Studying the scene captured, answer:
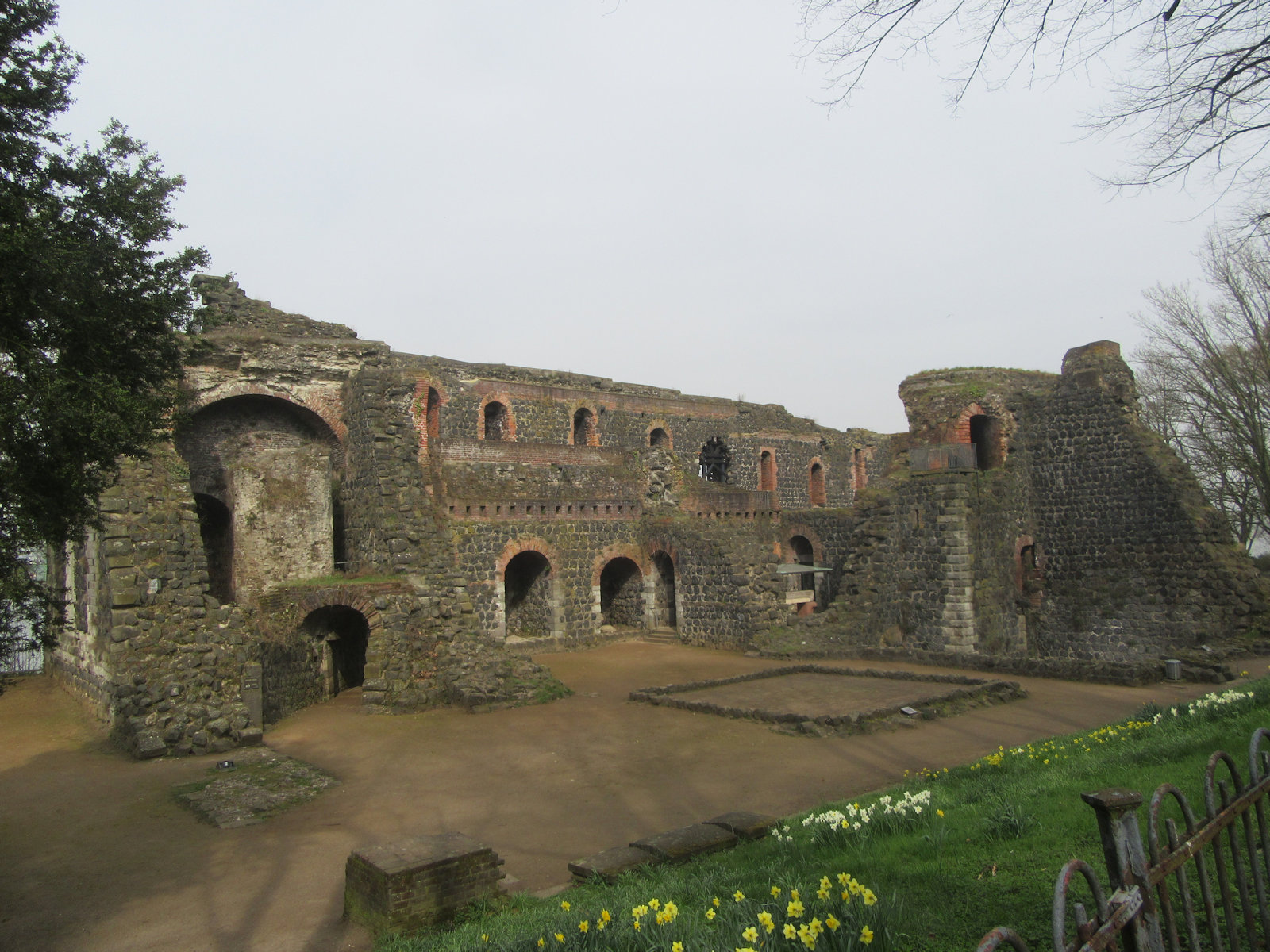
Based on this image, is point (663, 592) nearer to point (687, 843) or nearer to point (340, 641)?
point (340, 641)

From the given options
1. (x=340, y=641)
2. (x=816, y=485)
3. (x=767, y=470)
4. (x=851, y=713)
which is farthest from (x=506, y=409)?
(x=851, y=713)

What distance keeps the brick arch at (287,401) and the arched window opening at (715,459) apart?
16905 mm

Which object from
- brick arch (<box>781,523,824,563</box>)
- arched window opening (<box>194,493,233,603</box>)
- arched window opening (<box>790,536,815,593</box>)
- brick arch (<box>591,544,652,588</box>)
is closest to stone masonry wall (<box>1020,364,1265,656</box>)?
Answer: brick arch (<box>781,523,824,563</box>)

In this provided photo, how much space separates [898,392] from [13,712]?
1762cm

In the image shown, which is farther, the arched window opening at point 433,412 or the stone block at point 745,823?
the arched window opening at point 433,412

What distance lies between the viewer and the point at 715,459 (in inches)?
1270

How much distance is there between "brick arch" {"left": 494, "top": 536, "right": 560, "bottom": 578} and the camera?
710 inches

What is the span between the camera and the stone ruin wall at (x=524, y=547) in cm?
1148

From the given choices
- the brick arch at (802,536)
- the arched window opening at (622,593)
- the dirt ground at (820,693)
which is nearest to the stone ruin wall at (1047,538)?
the dirt ground at (820,693)

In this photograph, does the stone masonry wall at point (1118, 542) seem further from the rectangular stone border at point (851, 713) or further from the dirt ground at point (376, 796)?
the rectangular stone border at point (851, 713)

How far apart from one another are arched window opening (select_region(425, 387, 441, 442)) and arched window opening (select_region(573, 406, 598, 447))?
5146mm

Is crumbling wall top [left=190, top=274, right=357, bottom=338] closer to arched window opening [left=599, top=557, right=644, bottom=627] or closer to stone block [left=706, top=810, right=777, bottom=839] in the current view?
arched window opening [left=599, top=557, right=644, bottom=627]

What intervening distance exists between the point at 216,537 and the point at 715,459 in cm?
1900

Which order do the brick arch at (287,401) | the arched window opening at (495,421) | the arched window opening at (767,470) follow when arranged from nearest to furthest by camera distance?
the brick arch at (287,401) < the arched window opening at (495,421) < the arched window opening at (767,470)
